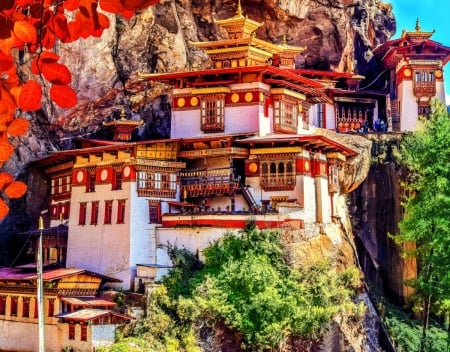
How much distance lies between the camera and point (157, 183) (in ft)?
107

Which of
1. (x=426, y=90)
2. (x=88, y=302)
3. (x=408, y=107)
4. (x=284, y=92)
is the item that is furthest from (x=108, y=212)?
(x=426, y=90)

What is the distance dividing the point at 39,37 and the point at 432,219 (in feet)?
97.2

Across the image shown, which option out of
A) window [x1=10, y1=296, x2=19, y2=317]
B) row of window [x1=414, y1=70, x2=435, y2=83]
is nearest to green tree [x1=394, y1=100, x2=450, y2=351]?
row of window [x1=414, y1=70, x2=435, y2=83]

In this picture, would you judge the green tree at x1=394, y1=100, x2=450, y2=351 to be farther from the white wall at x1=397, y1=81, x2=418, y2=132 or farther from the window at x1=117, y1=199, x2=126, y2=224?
the white wall at x1=397, y1=81, x2=418, y2=132

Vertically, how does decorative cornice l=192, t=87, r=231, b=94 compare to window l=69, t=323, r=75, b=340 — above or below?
above

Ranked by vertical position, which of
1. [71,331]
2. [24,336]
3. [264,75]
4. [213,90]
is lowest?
[24,336]

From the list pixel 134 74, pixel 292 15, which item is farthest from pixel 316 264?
pixel 292 15

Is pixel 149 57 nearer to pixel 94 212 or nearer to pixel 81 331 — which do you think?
pixel 94 212

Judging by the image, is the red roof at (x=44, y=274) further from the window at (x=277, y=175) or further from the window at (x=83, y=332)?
the window at (x=277, y=175)

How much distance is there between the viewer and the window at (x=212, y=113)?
116 ft

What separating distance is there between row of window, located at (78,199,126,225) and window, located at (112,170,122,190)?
2.09 feet

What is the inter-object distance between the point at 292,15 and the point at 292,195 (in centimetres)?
1819

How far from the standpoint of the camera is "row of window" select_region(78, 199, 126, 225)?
3212 cm

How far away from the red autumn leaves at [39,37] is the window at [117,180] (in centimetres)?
2847
